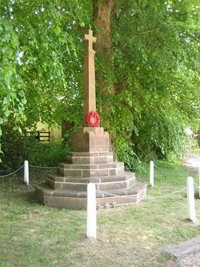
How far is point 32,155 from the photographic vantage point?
12352 millimetres

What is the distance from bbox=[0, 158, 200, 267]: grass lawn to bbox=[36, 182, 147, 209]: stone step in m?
0.25

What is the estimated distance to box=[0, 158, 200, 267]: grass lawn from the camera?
4184 mm

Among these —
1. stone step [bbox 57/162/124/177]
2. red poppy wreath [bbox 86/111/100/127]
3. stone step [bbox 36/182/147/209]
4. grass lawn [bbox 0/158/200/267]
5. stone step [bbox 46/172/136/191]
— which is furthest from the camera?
red poppy wreath [bbox 86/111/100/127]

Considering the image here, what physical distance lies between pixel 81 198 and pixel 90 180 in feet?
1.96

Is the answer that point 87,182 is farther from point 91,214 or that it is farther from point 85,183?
point 91,214

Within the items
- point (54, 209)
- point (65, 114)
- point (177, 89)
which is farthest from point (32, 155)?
point (177, 89)

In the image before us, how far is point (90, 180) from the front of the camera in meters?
7.41

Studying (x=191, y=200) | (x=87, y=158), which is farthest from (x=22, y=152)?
(x=191, y=200)

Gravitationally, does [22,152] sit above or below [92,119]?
below

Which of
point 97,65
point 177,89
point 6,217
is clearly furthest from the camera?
point 177,89

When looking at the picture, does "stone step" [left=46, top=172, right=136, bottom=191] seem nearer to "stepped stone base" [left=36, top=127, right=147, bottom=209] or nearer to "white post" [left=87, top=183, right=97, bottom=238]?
"stepped stone base" [left=36, top=127, right=147, bottom=209]

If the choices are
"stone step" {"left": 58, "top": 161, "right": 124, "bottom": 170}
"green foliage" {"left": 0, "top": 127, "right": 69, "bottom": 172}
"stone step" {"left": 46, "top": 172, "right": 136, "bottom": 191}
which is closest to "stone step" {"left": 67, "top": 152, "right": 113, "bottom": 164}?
"stone step" {"left": 58, "top": 161, "right": 124, "bottom": 170}

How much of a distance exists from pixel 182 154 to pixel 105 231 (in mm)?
9536

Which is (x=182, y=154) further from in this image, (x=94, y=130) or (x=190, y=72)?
(x=94, y=130)
